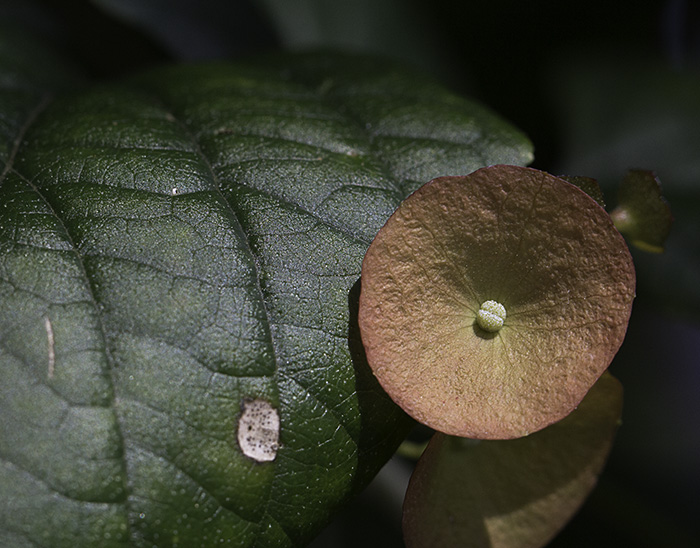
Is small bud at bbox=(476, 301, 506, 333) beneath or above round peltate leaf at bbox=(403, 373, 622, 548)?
above

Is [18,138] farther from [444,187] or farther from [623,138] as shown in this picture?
[623,138]

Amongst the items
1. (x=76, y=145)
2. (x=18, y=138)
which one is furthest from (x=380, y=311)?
(x=18, y=138)

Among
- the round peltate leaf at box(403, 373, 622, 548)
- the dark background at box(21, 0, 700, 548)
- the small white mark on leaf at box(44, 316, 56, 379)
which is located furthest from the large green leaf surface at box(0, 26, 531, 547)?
the dark background at box(21, 0, 700, 548)

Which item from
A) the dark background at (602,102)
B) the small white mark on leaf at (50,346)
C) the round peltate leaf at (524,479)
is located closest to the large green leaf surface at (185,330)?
the small white mark on leaf at (50,346)

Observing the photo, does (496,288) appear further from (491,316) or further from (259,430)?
(259,430)

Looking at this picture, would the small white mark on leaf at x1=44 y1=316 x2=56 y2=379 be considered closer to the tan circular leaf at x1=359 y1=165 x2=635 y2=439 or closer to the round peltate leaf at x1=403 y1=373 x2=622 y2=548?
the tan circular leaf at x1=359 y1=165 x2=635 y2=439

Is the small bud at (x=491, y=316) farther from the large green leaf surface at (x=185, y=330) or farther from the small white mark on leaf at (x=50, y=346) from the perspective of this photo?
the small white mark on leaf at (x=50, y=346)

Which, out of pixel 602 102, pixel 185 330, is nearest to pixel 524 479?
pixel 185 330
